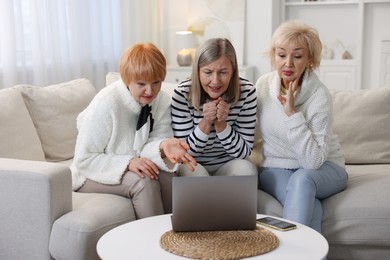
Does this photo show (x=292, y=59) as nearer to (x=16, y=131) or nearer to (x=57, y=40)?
(x=16, y=131)

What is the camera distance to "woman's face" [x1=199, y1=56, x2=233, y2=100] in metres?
2.57

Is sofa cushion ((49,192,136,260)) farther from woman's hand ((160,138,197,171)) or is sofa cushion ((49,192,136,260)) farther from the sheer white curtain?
the sheer white curtain

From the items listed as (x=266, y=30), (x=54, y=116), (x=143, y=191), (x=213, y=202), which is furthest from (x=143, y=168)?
(x=266, y=30)

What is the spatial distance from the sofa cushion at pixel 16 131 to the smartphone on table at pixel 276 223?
1.16 meters

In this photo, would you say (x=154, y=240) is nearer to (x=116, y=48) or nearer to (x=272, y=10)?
(x=116, y=48)

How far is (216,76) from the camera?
2.57 m

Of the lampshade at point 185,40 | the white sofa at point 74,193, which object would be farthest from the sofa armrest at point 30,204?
the lampshade at point 185,40

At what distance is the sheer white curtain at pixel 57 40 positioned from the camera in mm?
3922

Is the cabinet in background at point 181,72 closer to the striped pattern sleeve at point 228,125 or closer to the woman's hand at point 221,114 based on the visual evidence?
the striped pattern sleeve at point 228,125

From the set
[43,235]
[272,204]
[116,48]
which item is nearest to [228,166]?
[272,204]

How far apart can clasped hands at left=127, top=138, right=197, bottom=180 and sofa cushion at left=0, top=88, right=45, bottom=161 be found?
55 cm

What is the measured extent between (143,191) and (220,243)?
0.63m

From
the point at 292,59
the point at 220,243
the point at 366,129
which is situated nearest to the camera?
the point at 220,243

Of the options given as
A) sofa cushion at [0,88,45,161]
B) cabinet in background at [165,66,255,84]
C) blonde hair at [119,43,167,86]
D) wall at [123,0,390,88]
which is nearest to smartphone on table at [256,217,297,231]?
blonde hair at [119,43,167,86]
